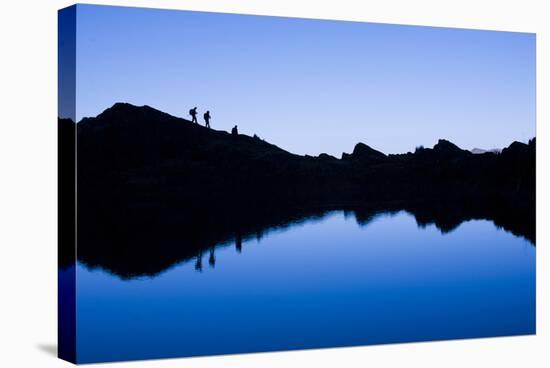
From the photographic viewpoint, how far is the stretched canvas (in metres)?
14.1

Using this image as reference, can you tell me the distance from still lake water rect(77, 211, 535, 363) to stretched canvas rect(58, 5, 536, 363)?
0.02 metres

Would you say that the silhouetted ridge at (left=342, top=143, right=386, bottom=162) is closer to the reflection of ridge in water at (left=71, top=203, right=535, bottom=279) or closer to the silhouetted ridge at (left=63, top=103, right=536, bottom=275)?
the silhouetted ridge at (left=63, top=103, right=536, bottom=275)

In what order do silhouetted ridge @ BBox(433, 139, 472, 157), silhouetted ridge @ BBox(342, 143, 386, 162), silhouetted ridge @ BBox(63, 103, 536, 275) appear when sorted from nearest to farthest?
silhouetted ridge @ BBox(63, 103, 536, 275), silhouetted ridge @ BBox(342, 143, 386, 162), silhouetted ridge @ BBox(433, 139, 472, 157)

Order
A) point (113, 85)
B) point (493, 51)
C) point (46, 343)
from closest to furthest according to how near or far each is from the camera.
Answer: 1. point (113, 85)
2. point (46, 343)
3. point (493, 51)

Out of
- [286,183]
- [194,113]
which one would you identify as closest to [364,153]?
[286,183]

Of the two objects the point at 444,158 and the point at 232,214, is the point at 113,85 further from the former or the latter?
the point at 444,158

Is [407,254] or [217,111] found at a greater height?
[217,111]

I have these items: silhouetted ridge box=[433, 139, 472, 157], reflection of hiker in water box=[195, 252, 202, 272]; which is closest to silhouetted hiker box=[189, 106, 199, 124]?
reflection of hiker in water box=[195, 252, 202, 272]

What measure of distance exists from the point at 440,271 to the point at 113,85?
15.1 feet

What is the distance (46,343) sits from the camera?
15.1 meters

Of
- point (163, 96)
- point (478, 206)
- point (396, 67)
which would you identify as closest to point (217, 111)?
point (163, 96)

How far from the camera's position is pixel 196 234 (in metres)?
14.7

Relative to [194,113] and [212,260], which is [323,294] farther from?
[194,113]

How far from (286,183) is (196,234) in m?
1.29
